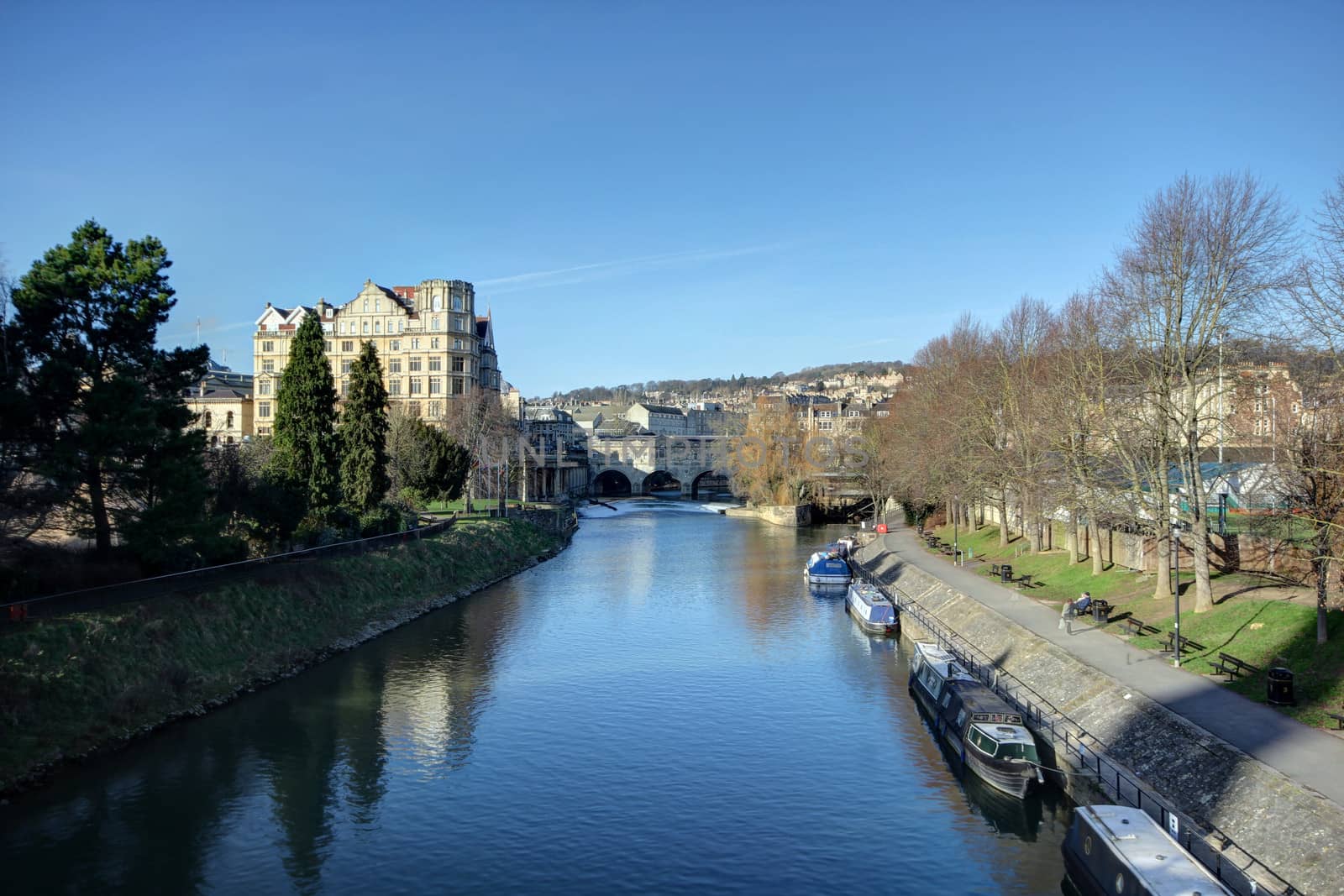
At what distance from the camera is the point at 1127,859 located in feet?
50.6

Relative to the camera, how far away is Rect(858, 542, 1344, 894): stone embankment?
15.3 m

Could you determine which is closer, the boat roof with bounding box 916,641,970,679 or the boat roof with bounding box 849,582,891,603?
the boat roof with bounding box 916,641,970,679

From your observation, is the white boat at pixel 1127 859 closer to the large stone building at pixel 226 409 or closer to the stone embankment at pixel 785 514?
the stone embankment at pixel 785 514

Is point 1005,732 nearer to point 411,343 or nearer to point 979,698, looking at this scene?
point 979,698

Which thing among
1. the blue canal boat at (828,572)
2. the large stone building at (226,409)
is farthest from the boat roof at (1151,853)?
the large stone building at (226,409)

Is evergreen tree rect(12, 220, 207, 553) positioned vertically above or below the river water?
above

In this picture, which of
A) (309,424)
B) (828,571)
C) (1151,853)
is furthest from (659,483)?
(1151,853)

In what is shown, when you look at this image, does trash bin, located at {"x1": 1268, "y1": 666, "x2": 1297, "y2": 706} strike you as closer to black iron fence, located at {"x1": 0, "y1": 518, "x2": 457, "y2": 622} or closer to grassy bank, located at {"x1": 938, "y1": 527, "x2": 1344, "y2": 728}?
grassy bank, located at {"x1": 938, "y1": 527, "x2": 1344, "y2": 728}

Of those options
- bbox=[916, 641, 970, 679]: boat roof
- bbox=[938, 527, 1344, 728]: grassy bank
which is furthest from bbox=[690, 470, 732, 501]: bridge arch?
bbox=[916, 641, 970, 679]: boat roof

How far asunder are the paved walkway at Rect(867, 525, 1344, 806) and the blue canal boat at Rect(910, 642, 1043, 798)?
3259mm

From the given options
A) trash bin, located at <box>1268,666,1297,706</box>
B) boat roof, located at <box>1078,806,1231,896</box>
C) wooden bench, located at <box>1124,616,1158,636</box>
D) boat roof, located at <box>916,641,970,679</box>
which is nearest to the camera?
boat roof, located at <box>1078,806,1231,896</box>

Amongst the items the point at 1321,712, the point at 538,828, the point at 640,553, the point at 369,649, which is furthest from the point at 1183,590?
the point at 640,553

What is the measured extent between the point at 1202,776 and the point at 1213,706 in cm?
345

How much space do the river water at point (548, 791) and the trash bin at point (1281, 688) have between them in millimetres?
5374
